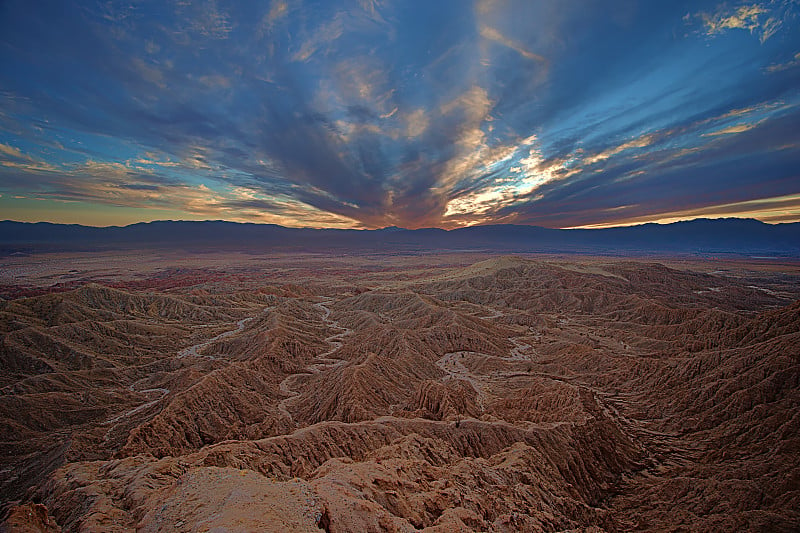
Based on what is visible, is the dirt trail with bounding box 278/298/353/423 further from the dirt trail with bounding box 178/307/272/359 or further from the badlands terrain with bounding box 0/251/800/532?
the dirt trail with bounding box 178/307/272/359

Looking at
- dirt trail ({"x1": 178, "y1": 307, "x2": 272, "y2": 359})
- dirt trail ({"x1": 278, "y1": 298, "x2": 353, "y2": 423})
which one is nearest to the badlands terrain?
dirt trail ({"x1": 278, "y1": 298, "x2": 353, "y2": 423})

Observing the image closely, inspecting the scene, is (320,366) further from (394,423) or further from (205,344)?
(394,423)

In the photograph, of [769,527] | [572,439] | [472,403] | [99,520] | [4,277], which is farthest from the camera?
[4,277]

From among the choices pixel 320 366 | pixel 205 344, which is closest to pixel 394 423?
pixel 320 366

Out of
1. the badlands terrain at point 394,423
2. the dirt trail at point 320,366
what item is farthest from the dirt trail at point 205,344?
the dirt trail at point 320,366

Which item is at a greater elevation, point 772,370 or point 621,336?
point 772,370

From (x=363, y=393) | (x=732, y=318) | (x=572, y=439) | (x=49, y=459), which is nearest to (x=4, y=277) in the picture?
(x=49, y=459)

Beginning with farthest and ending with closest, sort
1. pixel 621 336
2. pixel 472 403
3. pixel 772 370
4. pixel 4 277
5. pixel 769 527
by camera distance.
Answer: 1. pixel 4 277
2. pixel 621 336
3. pixel 472 403
4. pixel 772 370
5. pixel 769 527

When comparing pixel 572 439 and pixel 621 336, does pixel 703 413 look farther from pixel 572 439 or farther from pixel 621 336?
pixel 621 336

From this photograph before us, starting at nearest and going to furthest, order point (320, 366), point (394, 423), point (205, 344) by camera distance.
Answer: point (394, 423)
point (320, 366)
point (205, 344)
